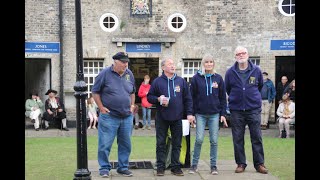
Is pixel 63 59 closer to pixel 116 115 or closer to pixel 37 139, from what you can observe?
pixel 37 139

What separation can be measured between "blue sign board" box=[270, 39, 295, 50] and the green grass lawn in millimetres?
5765

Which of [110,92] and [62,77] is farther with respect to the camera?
[62,77]

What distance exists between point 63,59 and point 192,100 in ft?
40.2

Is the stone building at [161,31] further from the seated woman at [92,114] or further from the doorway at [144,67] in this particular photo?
the seated woman at [92,114]

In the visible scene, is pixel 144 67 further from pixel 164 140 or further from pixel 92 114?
pixel 164 140

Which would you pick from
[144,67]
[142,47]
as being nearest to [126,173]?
[142,47]

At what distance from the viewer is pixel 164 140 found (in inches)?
320

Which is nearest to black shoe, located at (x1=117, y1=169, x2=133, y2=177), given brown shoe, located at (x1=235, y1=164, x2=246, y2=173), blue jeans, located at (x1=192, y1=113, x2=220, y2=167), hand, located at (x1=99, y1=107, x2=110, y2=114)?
hand, located at (x1=99, y1=107, x2=110, y2=114)

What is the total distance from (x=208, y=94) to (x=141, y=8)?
12085 millimetres

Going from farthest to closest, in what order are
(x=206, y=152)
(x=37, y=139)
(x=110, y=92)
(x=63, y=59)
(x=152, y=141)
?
(x=63, y=59)
(x=37, y=139)
(x=152, y=141)
(x=206, y=152)
(x=110, y=92)

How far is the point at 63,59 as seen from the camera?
19.6 metres

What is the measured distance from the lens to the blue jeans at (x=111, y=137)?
8.03 m
